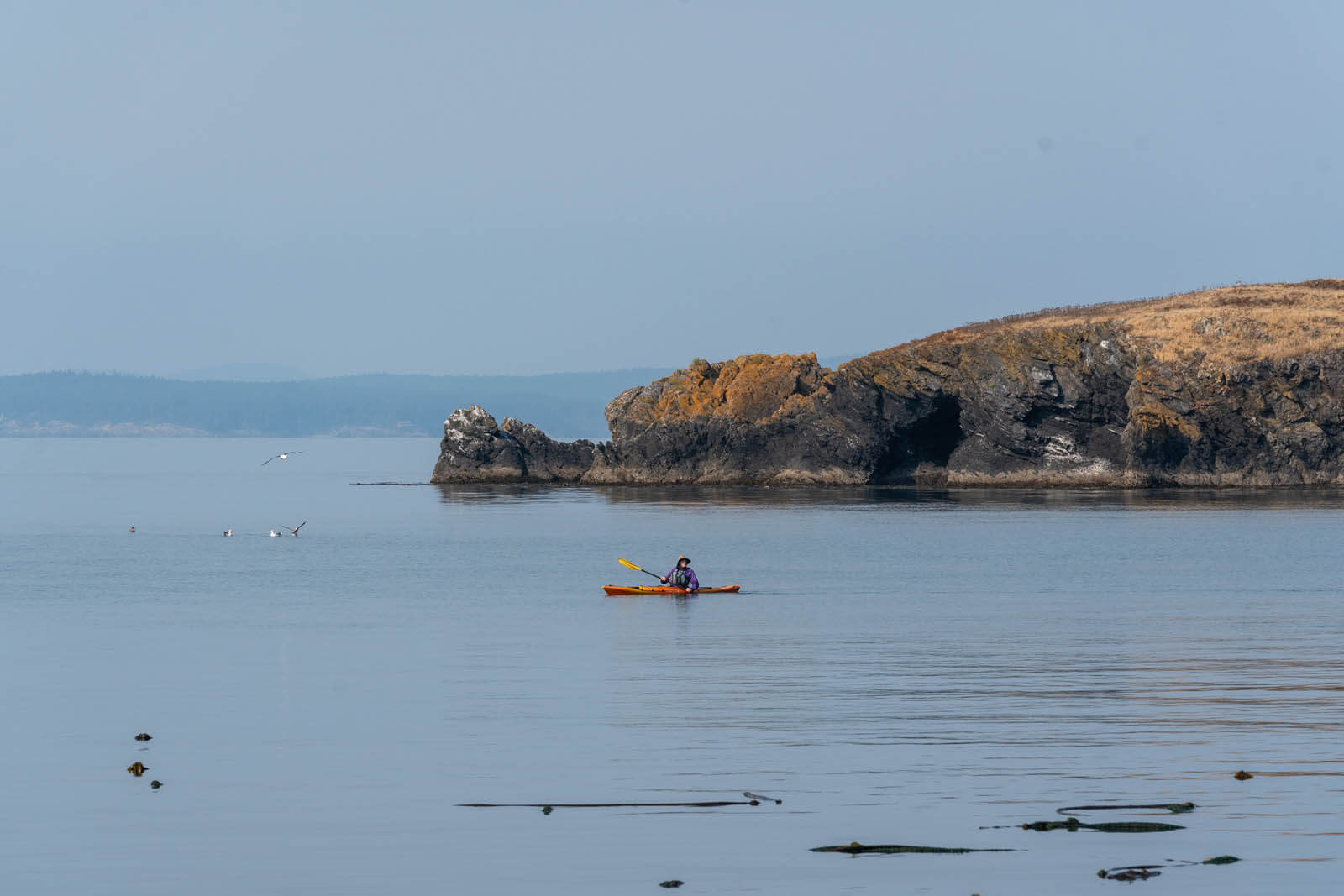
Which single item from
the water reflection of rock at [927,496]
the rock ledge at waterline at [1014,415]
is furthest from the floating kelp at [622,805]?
the rock ledge at waterline at [1014,415]

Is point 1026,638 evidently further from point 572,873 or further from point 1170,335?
point 1170,335

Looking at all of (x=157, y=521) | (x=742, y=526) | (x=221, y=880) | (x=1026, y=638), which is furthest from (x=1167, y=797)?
(x=157, y=521)

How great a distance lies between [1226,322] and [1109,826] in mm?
115415

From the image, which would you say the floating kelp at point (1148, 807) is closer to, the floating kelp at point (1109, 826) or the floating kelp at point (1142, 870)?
the floating kelp at point (1109, 826)

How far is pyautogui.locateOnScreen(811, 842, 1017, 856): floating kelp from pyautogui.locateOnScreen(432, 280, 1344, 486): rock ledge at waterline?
101m

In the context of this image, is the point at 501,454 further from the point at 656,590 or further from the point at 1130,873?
the point at 1130,873

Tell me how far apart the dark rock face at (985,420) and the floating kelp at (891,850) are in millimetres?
101067

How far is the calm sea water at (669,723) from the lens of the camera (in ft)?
59.6

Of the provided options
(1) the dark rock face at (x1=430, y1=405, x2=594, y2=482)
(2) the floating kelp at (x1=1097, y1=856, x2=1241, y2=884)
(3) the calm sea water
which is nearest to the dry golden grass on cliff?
(1) the dark rock face at (x1=430, y1=405, x2=594, y2=482)

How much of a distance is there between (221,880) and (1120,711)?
1599cm

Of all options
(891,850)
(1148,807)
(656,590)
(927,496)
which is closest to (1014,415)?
(927,496)

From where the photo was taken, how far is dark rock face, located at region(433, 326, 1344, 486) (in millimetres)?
117125

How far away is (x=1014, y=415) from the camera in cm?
11925

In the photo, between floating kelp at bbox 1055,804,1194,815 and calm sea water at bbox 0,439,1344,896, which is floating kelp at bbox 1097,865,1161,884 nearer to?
calm sea water at bbox 0,439,1344,896
